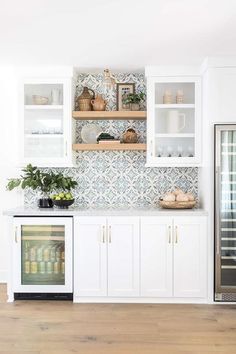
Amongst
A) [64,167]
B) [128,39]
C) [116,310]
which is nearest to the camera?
[128,39]

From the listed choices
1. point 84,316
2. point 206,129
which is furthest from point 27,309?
point 206,129

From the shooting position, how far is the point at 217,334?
3.11 metres

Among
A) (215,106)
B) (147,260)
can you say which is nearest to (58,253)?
(147,260)

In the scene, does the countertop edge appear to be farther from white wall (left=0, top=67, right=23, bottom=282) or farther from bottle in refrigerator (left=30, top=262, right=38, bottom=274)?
white wall (left=0, top=67, right=23, bottom=282)

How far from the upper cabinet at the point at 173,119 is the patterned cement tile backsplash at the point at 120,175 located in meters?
0.29

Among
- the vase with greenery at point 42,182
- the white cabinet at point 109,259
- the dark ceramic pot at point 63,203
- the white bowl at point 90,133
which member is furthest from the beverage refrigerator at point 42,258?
the white bowl at point 90,133

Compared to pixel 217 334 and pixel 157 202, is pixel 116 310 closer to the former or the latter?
pixel 217 334

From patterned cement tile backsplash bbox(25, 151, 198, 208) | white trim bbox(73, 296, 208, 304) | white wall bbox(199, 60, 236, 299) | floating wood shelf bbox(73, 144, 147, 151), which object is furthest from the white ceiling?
white trim bbox(73, 296, 208, 304)

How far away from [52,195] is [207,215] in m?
1.74

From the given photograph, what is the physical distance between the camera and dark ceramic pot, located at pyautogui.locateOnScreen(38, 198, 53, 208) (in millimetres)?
4168

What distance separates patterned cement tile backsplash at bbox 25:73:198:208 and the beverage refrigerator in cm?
60

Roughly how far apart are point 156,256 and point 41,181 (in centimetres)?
145

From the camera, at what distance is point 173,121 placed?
416 cm

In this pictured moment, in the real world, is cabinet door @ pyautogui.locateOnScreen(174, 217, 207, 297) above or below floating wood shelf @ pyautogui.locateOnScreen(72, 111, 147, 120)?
below
